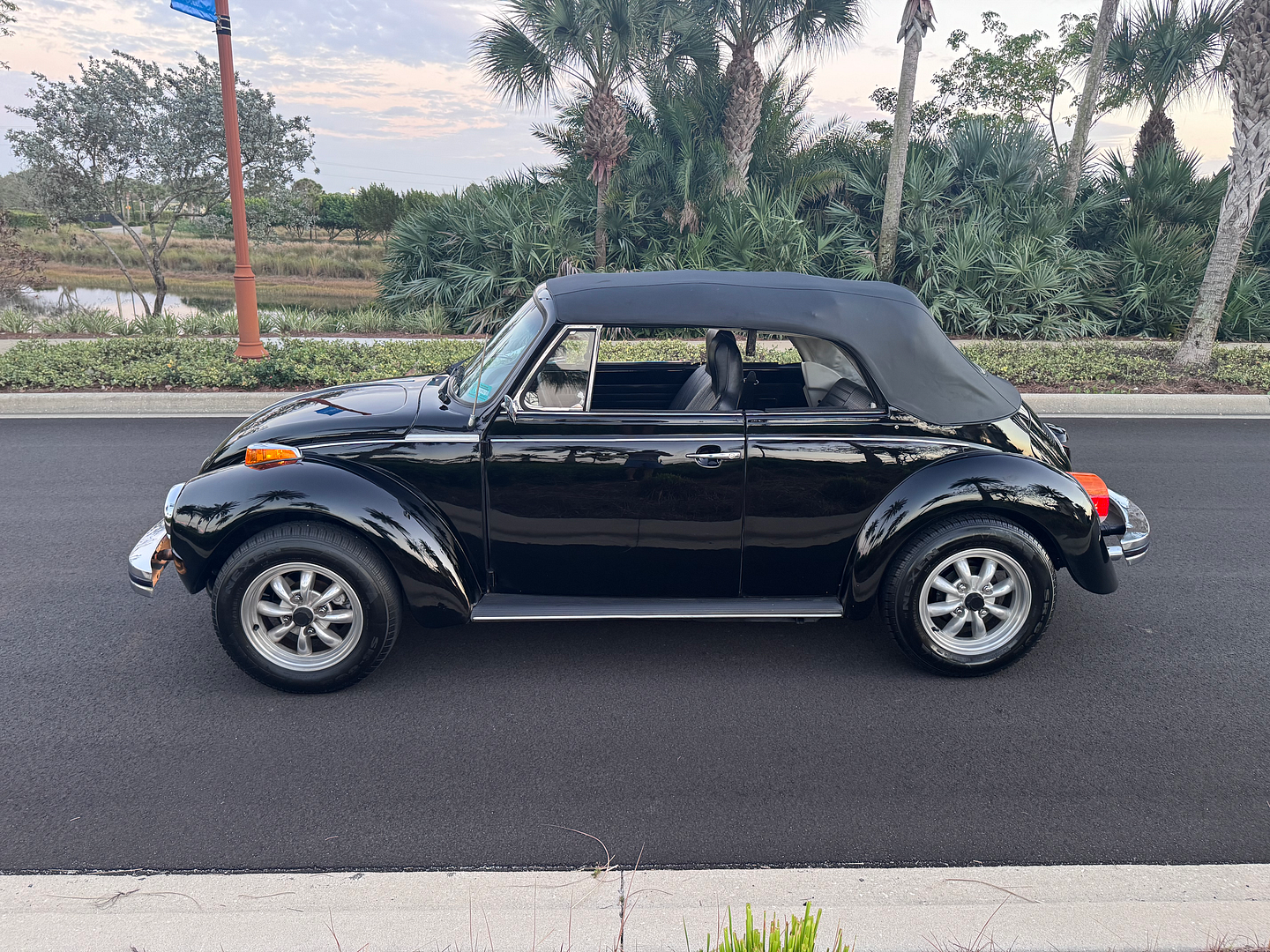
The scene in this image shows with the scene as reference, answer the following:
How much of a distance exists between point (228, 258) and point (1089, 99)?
2714 centimetres

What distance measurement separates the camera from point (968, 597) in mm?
3988

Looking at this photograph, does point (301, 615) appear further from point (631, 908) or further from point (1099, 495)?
point (1099, 495)

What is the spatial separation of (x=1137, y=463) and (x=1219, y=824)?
557 centimetres

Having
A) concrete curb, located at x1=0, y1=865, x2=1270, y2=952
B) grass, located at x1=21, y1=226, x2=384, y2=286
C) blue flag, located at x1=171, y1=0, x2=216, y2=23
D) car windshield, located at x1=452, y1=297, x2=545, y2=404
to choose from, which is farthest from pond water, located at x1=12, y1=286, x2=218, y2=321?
concrete curb, located at x1=0, y1=865, x2=1270, y2=952

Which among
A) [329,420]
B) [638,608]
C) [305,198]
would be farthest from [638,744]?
[305,198]

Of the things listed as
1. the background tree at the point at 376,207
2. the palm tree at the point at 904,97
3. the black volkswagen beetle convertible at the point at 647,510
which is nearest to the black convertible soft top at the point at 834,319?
the black volkswagen beetle convertible at the point at 647,510

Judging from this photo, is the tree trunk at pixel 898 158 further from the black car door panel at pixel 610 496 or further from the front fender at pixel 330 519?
the front fender at pixel 330 519

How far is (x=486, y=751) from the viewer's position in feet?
11.6

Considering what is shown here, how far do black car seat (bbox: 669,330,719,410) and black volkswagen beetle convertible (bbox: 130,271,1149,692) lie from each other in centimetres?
26

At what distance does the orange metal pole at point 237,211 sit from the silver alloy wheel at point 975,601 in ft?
31.0

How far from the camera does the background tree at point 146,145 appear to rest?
17531 mm

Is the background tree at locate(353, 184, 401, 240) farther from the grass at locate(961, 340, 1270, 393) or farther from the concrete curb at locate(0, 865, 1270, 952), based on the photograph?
the concrete curb at locate(0, 865, 1270, 952)

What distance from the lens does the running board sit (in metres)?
3.90

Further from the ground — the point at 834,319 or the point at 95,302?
the point at 834,319
